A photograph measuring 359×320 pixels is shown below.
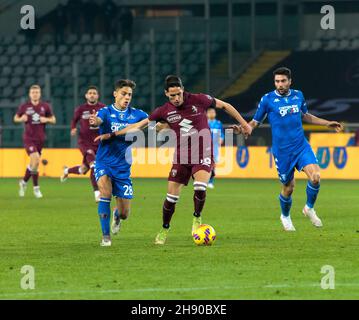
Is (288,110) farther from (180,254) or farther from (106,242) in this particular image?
(180,254)

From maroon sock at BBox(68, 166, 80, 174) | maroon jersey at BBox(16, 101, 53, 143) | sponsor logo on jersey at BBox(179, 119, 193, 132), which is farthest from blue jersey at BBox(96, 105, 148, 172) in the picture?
maroon jersey at BBox(16, 101, 53, 143)

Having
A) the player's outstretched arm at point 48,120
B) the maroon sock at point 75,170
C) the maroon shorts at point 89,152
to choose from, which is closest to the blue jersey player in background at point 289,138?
the maroon shorts at point 89,152

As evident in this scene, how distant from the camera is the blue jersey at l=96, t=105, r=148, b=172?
15.0 meters

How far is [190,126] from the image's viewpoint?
14.8 m

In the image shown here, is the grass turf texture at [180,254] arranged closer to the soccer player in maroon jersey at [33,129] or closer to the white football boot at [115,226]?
the white football boot at [115,226]

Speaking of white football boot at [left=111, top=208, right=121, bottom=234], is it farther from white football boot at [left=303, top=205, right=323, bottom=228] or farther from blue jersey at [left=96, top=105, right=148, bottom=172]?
white football boot at [left=303, top=205, right=323, bottom=228]

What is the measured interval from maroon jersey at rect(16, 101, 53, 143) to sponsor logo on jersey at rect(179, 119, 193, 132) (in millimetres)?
11704

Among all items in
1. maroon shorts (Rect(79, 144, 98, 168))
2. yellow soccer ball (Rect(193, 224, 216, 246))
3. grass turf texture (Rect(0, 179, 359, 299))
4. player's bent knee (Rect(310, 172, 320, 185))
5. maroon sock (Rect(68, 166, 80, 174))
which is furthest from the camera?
maroon sock (Rect(68, 166, 80, 174))

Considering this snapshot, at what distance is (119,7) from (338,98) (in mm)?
10189

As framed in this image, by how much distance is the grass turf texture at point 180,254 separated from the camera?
1052 centimetres

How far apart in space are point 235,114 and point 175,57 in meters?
27.7

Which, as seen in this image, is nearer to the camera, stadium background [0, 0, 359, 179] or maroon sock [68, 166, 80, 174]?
maroon sock [68, 166, 80, 174]

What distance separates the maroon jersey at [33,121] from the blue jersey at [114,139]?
11.2 metres

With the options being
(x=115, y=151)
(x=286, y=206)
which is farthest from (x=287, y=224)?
(x=115, y=151)
